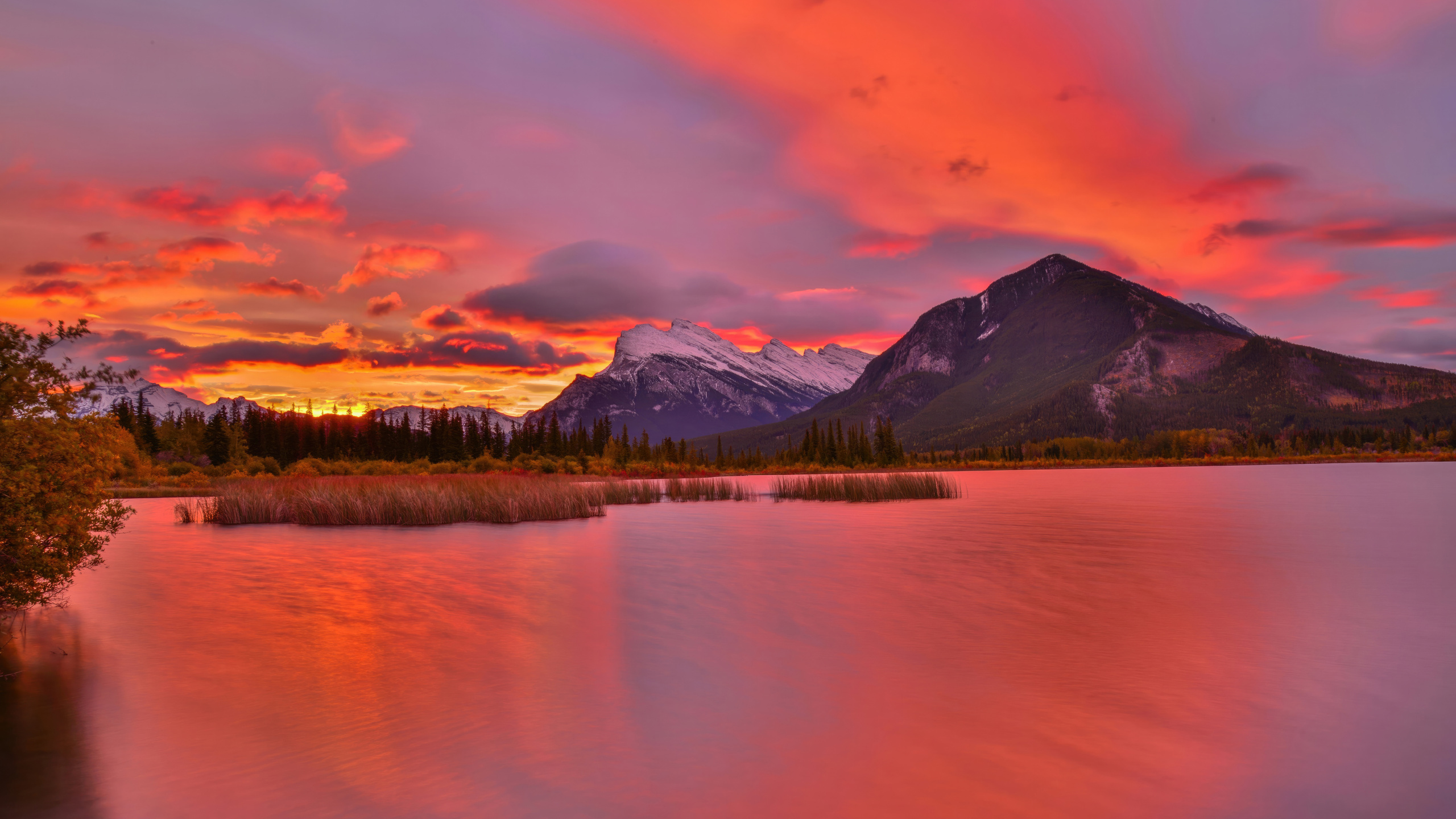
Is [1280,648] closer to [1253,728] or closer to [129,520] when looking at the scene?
[1253,728]

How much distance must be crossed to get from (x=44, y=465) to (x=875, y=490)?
A: 5707 cm

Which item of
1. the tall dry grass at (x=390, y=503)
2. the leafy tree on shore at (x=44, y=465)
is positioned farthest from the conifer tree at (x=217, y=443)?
the leafy tree on shore at (x=44, y=465)

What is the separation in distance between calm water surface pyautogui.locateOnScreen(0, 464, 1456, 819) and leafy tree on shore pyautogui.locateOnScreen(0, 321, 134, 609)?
2233 mm

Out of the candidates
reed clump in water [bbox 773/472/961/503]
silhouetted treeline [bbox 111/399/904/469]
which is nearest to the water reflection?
reed clump in water [bbox 773/472/961/503]

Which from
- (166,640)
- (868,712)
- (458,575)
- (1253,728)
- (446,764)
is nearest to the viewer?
(446,764)

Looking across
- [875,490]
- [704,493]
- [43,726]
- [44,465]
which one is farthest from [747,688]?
[704,493]

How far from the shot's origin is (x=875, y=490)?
6450cm

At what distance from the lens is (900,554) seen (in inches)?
1256

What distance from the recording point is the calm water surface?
8.97 meters

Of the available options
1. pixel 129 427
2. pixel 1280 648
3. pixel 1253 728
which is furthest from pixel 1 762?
pixel 129 427

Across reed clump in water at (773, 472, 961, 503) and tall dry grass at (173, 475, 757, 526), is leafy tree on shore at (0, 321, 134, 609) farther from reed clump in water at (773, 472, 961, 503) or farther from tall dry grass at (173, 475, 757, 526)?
reed clump in water at (773, 472, 961, 503)

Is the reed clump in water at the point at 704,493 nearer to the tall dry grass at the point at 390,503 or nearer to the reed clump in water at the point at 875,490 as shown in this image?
the reed clump in water at the point at 875,490

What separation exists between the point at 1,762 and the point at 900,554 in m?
27.9

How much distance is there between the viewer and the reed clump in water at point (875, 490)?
64.0 m
